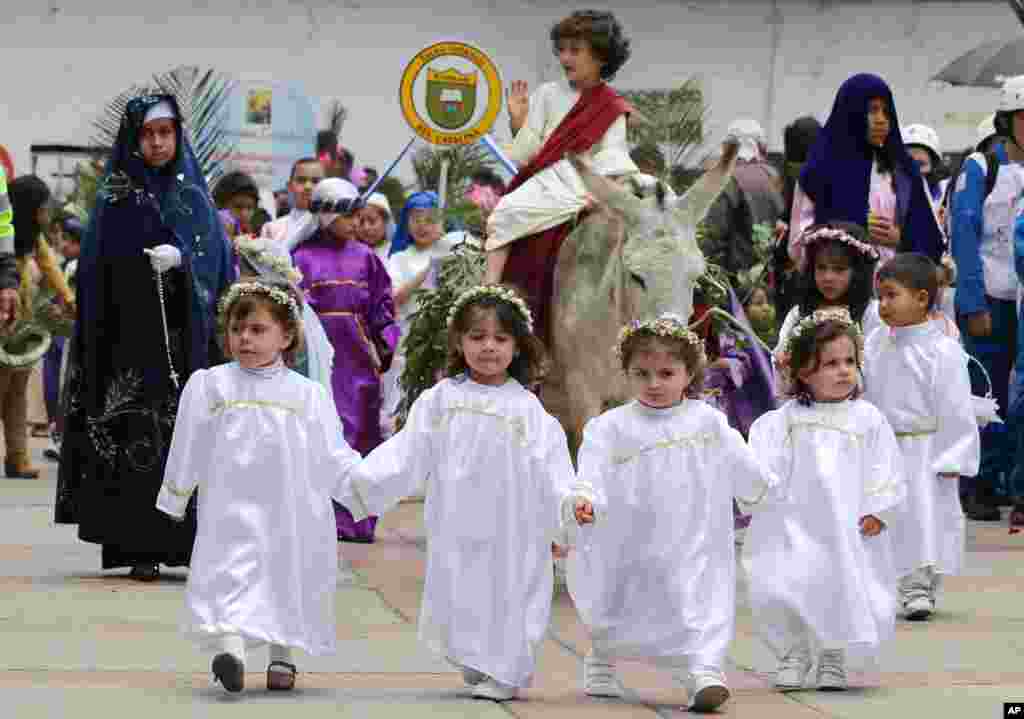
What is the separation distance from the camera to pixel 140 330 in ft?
38.2

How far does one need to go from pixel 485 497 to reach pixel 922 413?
10.1 feet

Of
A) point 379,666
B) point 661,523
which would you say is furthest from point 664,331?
point 379,666

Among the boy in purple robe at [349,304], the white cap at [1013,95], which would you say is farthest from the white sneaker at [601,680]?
the white cap at [1013,95]

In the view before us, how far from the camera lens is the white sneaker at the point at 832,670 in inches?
339

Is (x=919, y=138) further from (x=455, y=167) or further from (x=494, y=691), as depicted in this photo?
(x=494, y=691)

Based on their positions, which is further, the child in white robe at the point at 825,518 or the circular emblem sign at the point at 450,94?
the circular emblem sign at the point at 450,94

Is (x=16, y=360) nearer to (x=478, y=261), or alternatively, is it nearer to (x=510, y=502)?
(x=478, y=261)

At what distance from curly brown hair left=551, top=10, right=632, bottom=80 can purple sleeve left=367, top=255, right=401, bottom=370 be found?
2992 mm

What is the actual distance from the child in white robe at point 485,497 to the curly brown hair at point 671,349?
0.31 m

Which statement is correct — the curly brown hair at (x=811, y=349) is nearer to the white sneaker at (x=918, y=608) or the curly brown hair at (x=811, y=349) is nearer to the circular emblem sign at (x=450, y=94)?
the white sneaker at (x=918, y=608)

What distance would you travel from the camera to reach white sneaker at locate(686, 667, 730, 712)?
7.91 meters

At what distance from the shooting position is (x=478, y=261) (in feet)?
39.3

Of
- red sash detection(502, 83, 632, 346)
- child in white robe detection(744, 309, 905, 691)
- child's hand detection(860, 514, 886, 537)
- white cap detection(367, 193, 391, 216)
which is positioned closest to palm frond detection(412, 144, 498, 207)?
white cap detection(367, 193, 391, 216)

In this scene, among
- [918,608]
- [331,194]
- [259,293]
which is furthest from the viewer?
[331,194]
